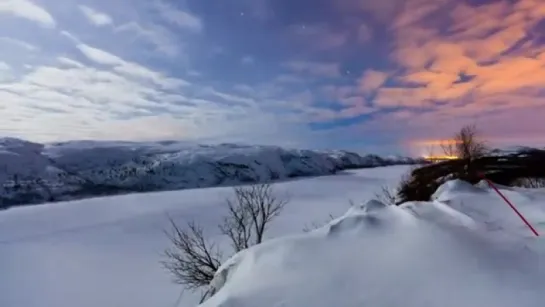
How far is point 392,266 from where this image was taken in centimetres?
354

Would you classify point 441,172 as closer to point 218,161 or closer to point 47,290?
point 47,290

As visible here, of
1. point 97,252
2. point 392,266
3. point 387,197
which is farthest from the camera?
point 97,252

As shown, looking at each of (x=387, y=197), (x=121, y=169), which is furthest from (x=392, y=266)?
(x=121, y=169)

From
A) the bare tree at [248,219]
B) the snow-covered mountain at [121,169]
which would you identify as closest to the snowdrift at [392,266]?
the bare tree at [248,219]

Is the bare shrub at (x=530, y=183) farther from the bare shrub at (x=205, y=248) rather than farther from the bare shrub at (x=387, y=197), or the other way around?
the bare shrub at (x=205, y=248)

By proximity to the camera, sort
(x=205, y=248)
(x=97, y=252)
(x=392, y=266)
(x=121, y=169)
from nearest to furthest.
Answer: (x=392, y=266), (x=205, y=248), (x=97, y=252), (x=121, y=169)

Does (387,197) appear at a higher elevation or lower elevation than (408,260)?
lower

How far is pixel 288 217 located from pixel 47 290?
26012 mm

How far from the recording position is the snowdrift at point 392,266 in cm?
310

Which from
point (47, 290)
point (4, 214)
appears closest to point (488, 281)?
point (47, 290)

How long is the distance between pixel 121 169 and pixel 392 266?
141 meters

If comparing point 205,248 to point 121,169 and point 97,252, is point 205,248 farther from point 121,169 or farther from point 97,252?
point 121,169

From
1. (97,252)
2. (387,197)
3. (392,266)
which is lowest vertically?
(97,252)

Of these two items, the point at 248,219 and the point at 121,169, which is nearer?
the point at 248,219
